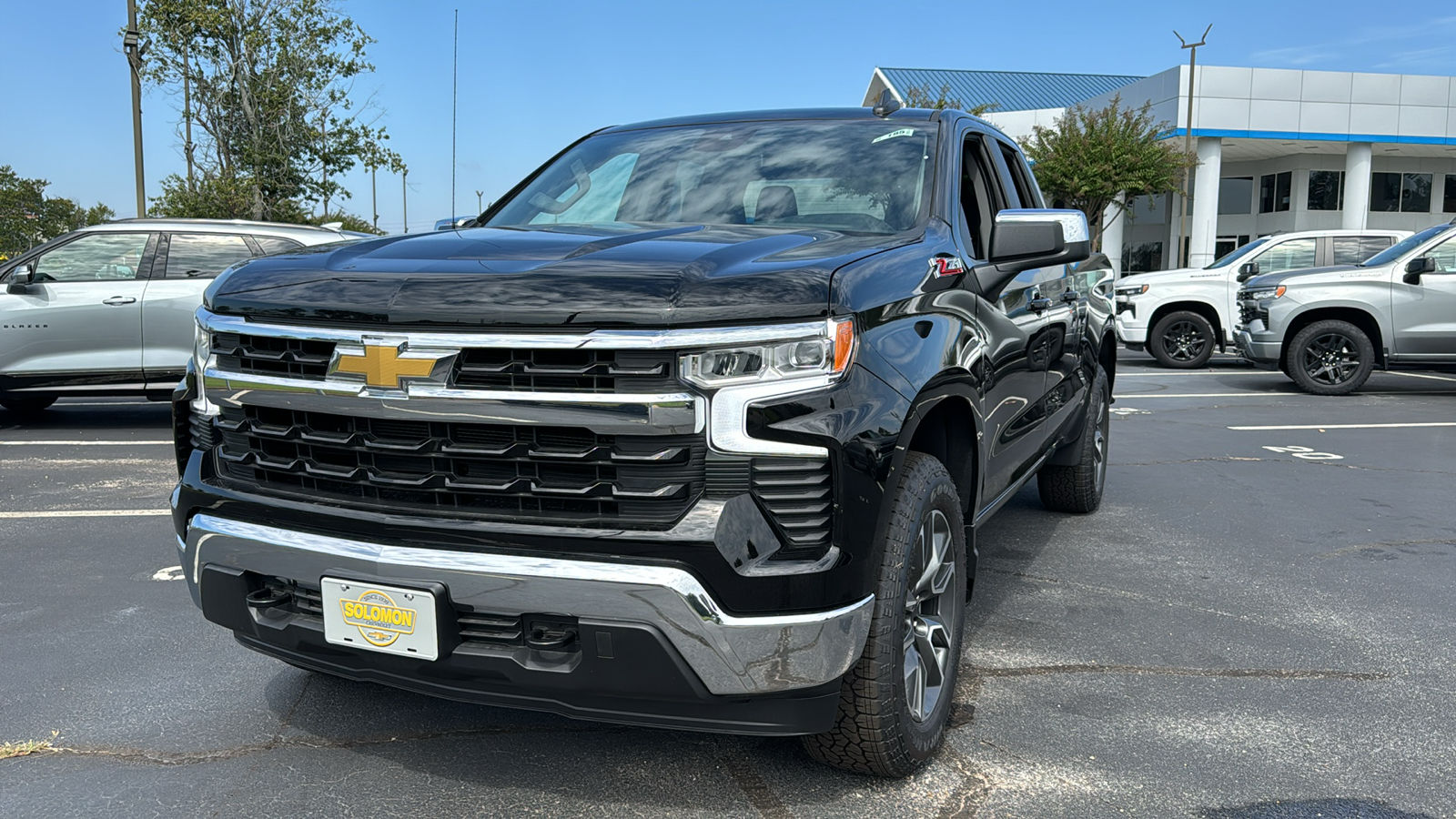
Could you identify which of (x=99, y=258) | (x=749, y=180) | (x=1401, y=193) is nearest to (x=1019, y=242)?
(x=749, y=180)

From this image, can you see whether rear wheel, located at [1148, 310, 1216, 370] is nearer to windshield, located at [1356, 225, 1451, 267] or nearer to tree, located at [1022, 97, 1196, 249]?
windshield, located at [1356, 225, 1451, 267]

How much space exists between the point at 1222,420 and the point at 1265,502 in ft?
12.4

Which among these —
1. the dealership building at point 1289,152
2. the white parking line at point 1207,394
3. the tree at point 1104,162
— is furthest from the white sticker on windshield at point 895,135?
the tree at point 1104,162

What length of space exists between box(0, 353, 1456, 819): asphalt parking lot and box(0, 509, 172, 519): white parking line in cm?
3

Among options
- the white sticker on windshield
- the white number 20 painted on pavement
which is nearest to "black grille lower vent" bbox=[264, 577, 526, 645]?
the white sticker on windshield

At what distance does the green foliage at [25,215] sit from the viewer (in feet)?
176

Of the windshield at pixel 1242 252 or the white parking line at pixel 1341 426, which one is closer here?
the white parking line at pixel 1341 426

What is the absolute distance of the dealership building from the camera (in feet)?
115

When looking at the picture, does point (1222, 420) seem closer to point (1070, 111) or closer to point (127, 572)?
point (127, 572)

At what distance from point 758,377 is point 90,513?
16.6 feet

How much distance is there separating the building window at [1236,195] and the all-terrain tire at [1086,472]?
43794mm

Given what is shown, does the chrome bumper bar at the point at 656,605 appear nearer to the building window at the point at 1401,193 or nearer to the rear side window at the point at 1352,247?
the rear side window at the point at 1352,247

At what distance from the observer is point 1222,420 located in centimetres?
985

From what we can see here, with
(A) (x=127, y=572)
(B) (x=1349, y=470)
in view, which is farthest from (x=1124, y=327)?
(A) (x=127, y=572)
